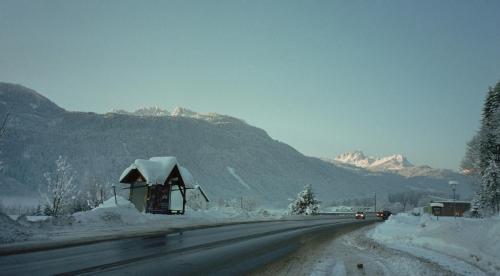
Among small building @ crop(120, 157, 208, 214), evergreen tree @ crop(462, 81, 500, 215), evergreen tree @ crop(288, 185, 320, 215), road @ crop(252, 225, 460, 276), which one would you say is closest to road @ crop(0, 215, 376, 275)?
road @ crop(252, 225, 460, 276)

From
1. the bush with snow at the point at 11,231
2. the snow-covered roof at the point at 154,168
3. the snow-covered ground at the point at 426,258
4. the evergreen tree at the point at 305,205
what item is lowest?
the evergreen tree at the point at 305,205

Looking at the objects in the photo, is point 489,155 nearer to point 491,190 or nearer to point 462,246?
point 491,190

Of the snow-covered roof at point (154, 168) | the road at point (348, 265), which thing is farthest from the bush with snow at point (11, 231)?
the snow-covered roof at point (154, 168)

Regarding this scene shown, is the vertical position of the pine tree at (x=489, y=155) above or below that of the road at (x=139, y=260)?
above

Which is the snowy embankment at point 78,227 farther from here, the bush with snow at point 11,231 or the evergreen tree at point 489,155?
the evergreen tree at point 489,155

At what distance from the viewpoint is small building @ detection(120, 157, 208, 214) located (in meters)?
38.2

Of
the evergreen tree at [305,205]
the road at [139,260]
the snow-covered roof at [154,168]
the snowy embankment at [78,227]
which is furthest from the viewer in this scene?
the evergreen tree at [305,205]

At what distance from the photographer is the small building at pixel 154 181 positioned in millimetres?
38219

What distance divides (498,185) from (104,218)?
4662cm

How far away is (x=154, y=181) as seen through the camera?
37.6 metres

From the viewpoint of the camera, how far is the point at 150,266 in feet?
33.3

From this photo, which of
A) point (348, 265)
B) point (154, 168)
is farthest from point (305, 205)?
point (348, 265)

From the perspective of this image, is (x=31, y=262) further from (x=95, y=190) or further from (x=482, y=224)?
(x=95, y=190)

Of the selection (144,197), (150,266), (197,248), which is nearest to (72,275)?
(150,266)
